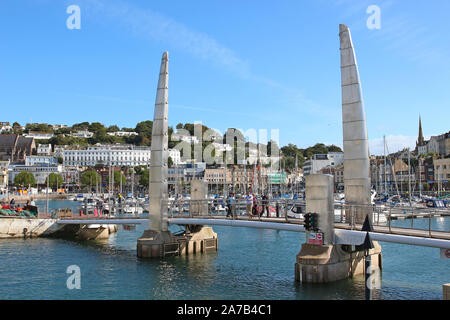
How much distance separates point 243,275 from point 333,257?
21.1ft

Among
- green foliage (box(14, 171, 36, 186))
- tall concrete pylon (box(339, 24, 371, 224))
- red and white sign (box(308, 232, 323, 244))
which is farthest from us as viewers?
green foliage (box(14, 171, 36, 186))

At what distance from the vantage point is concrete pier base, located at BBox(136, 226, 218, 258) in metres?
31.1

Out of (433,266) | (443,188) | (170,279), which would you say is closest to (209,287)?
(170,279)

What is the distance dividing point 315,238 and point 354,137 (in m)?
5.67

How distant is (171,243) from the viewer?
1254 inches

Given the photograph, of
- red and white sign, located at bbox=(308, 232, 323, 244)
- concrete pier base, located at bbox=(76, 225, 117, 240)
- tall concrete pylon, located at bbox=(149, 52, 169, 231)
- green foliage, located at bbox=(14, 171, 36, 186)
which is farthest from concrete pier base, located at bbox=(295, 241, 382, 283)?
green foliage, located at bbox=(14, 171, 36, 186)

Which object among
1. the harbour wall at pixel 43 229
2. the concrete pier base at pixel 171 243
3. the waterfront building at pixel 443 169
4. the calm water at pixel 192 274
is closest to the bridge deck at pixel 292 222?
the harbour wall at pixel 43 229

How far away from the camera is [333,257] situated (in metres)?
22.2

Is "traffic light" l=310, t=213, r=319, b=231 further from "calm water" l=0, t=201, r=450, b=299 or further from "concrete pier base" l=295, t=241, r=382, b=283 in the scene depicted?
"calm water" l=0, t=201, r=450, b=299

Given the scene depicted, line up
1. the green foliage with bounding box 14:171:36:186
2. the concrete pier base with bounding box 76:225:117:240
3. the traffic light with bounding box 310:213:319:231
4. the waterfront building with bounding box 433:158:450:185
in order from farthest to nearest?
the green foliage with bounding box 14:171:36:186 < the waterfront building with bounding box 433:158:450:185 < the concrete pier base with bounding box 76:225:117:240 < the traffic light with bounding box 310:213:319:231

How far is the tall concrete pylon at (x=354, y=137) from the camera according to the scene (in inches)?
931

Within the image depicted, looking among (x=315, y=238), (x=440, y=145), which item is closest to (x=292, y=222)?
(x=315, y=238)

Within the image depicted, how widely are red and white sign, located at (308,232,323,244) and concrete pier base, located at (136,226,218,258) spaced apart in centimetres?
1231
